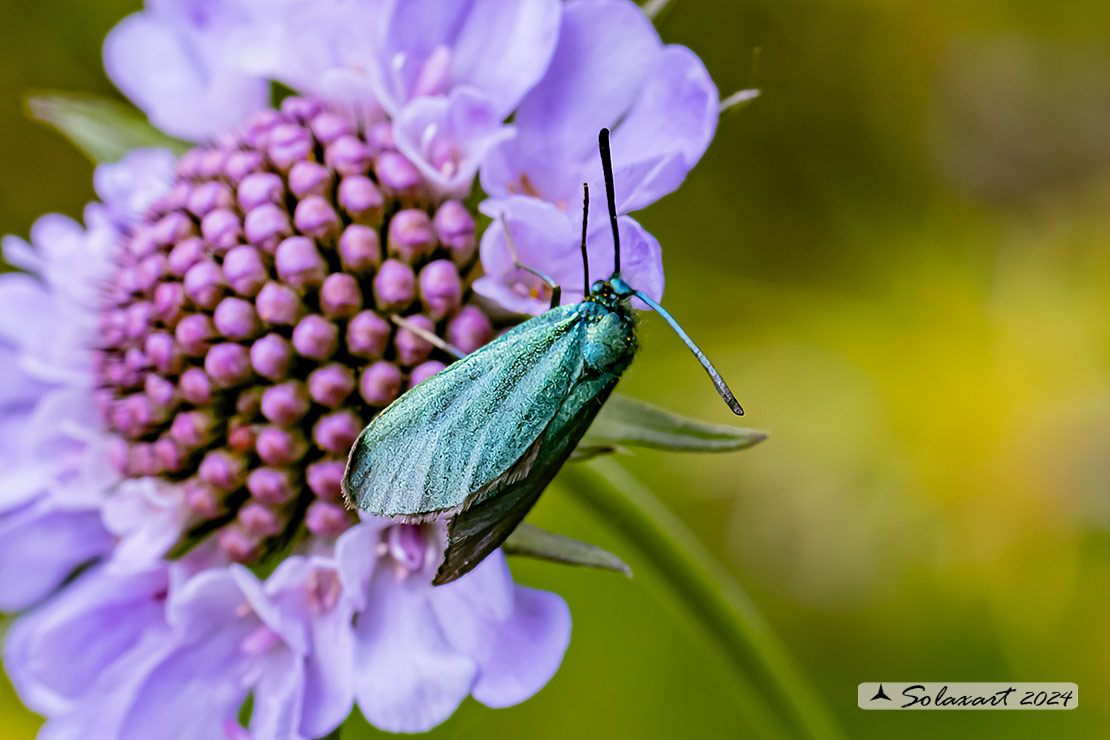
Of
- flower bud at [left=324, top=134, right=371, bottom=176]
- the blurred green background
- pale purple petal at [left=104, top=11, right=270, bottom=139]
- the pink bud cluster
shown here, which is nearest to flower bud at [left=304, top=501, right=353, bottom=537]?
the pink bud cluster

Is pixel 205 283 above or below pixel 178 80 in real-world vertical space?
below

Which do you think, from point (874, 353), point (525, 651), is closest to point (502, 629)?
point (525, 651)

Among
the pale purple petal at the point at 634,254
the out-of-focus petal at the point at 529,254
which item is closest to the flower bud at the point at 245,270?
the out-of-focus petal at the point at 529,254

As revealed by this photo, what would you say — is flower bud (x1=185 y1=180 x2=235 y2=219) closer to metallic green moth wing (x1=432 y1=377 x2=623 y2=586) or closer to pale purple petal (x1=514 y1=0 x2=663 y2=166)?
pale purple petal (x1=514 y1=0 x2=663 y2=166)

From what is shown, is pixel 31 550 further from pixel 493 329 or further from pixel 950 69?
pixel 950 69

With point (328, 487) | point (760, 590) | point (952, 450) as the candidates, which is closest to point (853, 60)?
point (952, 450)

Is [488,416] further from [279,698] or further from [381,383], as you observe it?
[279,698]

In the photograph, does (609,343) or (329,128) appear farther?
(329,128)
